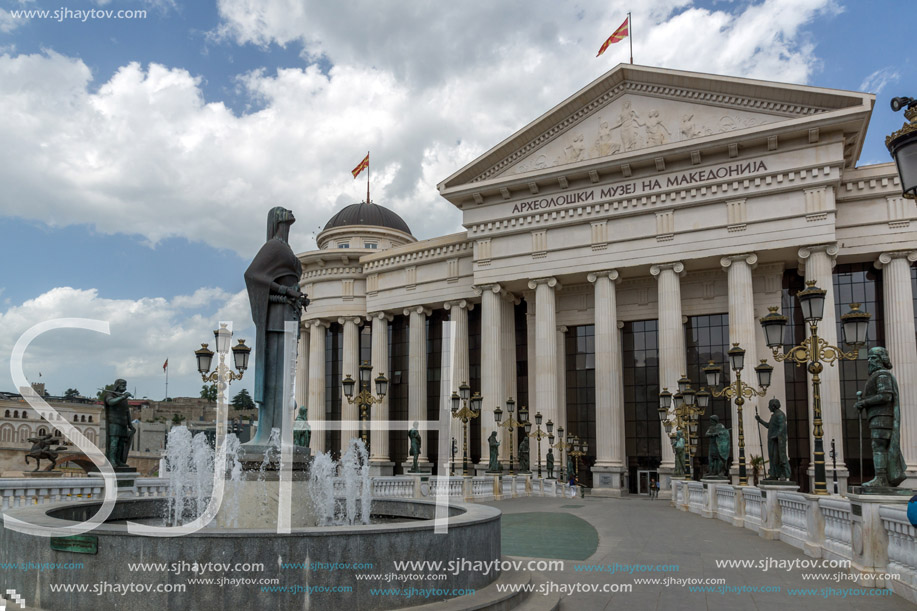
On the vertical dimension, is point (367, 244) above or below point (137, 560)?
above

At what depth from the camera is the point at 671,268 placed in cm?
3975

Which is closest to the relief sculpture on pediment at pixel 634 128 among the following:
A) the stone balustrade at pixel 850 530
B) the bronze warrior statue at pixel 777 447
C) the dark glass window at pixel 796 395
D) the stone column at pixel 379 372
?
the dark glass window at pixel 796 395

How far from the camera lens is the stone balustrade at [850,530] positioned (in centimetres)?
911

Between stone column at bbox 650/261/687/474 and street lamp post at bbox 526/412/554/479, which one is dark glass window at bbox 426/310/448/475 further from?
stone column at bbox 650/261/687/474

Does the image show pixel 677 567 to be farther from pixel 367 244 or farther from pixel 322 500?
pixel 367 244

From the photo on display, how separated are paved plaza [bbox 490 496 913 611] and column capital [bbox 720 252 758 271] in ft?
65.9

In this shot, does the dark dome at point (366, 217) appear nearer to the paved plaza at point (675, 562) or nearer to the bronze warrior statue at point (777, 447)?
the paved plaza at point (675, 562)

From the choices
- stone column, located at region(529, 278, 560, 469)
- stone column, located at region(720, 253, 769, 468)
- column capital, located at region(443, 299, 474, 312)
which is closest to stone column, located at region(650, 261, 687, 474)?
stone column, located at region(720, 253, 769, 468)

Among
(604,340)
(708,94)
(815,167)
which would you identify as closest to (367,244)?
(604,340)

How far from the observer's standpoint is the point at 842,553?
36.8 feet

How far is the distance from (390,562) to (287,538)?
3.36ft

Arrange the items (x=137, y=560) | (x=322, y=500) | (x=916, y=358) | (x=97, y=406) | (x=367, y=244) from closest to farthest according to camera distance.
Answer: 1. (x=137, y=560)
2. (x=322, y=500)
3. (x=916, y=358)
4. (x=367, y=244)
5. (x=97, y=406)

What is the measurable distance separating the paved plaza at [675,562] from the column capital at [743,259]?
20075mm

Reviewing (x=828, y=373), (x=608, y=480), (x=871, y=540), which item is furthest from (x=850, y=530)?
(x=608, y=480)
